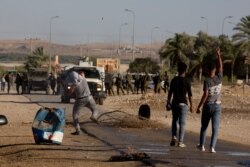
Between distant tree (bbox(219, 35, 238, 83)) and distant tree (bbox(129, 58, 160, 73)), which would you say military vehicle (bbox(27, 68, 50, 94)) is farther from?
distant tree (bbox(129, 58, 160, 73))

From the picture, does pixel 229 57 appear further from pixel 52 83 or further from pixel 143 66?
pixel 52 83

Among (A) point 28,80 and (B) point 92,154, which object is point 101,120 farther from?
(A) point 28,80

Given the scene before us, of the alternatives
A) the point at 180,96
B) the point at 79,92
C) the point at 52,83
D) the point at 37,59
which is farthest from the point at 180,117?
the point at 37,59

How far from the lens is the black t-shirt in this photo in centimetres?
1650

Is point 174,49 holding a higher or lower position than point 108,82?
higher

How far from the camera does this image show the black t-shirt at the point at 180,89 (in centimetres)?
1650

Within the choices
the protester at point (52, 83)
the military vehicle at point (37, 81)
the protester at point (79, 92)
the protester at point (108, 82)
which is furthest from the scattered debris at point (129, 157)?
the military vehicle at point (37, 81)

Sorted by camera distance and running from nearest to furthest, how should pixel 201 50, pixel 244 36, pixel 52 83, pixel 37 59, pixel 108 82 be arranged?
pixel 108 82, pixel 52 83, pixel 244 36, pixel 201 50, pixel 37 59

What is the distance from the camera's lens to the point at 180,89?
1650 centimetres

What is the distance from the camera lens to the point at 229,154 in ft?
52.9

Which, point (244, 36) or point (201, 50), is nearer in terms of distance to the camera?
point (244, 36)

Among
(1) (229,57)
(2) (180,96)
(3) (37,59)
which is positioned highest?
(2) (180,96)

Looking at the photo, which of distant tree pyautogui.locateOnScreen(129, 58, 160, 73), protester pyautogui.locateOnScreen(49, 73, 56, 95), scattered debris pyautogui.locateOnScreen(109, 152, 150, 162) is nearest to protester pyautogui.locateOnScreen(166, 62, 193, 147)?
scattered debris pyautogui.locateOnScreen(109, 152, 150, 162)

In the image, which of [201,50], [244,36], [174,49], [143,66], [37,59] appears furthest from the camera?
[37,59]
